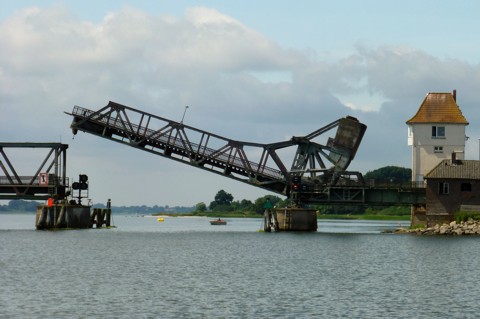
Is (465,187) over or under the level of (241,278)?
over

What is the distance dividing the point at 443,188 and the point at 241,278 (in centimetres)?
3344

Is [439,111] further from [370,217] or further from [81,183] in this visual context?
[370,217]

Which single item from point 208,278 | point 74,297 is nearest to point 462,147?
point 208,278

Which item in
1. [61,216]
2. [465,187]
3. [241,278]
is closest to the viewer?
[241,278]

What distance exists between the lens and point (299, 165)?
73.1 metres

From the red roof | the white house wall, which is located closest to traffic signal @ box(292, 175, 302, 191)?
the white house wall

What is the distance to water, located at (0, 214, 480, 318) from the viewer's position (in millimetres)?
32594

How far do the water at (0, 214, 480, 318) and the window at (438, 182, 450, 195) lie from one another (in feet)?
20.7

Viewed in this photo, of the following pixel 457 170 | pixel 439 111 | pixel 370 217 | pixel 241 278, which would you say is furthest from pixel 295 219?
pixel 370 217

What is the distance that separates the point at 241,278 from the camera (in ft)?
138

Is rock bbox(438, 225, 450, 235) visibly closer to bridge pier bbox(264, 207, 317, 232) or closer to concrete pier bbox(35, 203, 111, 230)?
bridge pier bbox(264, 207, 317, 232)

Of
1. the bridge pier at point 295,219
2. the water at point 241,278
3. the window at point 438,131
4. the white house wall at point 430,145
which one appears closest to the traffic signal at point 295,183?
the bridge pier at point 295,219

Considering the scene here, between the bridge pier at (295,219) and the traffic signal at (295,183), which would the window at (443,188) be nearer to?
the bridge pier at (295,219)

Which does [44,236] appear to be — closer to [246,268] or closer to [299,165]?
[299,165]
